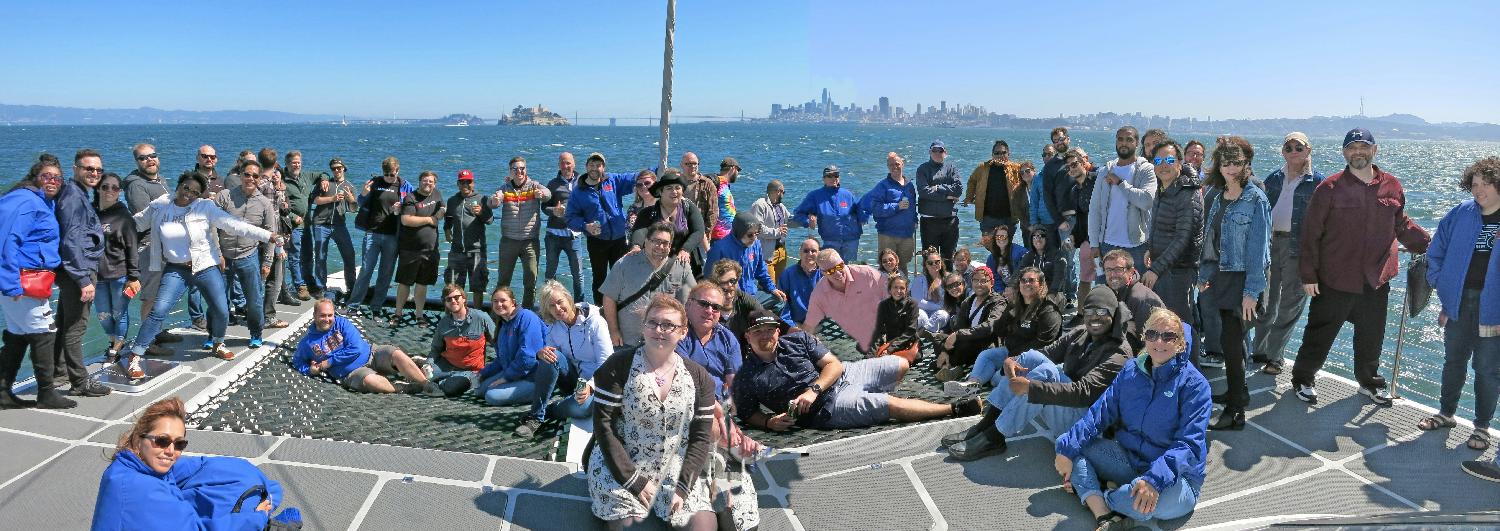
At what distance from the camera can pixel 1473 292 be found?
4.91 m

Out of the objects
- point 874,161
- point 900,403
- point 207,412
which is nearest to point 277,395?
point 207,412

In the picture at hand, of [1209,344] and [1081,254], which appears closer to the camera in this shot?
[1209,344]

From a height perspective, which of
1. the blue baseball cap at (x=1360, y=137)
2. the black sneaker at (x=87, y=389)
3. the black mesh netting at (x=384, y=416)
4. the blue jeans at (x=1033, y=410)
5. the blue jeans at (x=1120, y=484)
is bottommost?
the black mesh netting at (x=384, y=416)

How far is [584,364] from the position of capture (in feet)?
19.2

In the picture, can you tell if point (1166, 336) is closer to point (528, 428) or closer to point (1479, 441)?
point (1479, 441)

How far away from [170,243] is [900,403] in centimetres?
501

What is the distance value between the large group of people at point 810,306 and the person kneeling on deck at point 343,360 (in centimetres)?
2

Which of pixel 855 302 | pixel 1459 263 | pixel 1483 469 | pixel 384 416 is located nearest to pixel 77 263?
pixel 384 416

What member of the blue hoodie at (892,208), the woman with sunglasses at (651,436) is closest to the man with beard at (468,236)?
the blue hoodie at (892,208)

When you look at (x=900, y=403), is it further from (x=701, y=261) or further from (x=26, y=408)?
(x=26, y=408)

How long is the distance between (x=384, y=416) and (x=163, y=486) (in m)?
2.41

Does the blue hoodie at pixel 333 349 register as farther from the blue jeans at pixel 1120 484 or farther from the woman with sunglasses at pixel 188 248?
the blue jeans at pixel 1120 484

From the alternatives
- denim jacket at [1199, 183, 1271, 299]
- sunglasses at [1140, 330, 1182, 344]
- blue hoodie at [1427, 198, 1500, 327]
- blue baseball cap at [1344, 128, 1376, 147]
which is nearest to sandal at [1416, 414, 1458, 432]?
blue hoodie at [1427, 198, 1500, 327]

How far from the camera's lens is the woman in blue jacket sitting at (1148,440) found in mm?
4031
